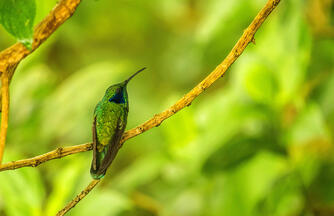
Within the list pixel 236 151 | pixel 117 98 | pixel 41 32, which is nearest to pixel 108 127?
pixel 117 98

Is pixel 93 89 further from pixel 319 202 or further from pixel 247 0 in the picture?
pixel 319 202

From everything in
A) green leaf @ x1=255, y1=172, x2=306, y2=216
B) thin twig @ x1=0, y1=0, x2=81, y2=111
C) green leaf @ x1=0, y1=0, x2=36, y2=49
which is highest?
green leaf @ x1=0, y1=0, x2=36, y2=49

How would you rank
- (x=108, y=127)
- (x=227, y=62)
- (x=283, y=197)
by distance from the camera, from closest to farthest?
(x=227, y=62) → (x=108, y=127) → (x=283, y=197)

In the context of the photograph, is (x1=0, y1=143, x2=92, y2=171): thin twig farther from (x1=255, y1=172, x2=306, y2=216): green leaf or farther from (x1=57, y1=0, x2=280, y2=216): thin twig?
(x1=255, y1=172, x2=306, y2=216): green leaf

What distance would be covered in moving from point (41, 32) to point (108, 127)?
0.55ft

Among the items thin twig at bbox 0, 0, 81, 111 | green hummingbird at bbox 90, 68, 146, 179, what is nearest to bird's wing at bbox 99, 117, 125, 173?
green hummingbird at bbox 90, 68, 146, 179

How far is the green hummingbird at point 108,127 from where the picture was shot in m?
0.58

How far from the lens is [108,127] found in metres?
0.66

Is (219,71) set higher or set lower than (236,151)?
higher

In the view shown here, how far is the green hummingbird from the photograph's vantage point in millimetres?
583

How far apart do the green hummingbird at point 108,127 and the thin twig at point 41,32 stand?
0.42ft

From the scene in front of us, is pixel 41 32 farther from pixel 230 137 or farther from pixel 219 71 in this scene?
pixel 230 137

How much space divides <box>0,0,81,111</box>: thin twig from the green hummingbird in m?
0.13

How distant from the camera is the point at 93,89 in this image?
168cm
